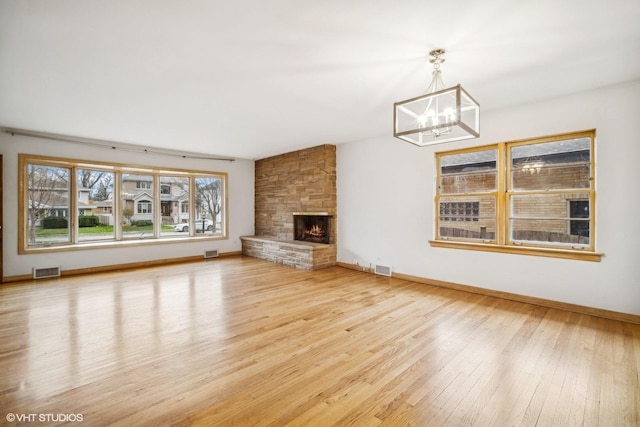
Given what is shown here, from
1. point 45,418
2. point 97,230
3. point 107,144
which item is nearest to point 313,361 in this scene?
point 45,418

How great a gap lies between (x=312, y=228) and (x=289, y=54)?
4330 millimetres

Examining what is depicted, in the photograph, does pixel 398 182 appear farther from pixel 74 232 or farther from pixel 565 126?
pixel 74 232

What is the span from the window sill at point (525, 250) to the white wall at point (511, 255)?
0.06m

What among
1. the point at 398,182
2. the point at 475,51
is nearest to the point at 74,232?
the point at 398,182

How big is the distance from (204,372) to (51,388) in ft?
3.25

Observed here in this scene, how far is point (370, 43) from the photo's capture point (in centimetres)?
235

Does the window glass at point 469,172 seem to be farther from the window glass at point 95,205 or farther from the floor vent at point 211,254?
the window glass at point 95,205

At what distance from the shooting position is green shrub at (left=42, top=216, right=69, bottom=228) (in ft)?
17.3

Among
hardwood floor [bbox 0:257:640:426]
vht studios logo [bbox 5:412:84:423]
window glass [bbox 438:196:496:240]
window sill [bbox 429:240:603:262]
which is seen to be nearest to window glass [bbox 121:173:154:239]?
hardwood floor [bbox 0:257:640:426]

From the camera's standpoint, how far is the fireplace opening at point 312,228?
6184 millimetres

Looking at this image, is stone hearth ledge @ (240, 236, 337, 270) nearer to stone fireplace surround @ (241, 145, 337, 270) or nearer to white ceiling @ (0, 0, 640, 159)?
stone fireplace surround @ (241, 145, 337, 270)

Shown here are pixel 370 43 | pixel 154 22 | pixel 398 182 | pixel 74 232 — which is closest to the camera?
pixel 154 22

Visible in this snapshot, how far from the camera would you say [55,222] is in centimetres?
538

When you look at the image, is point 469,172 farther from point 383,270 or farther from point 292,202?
point 292,202
